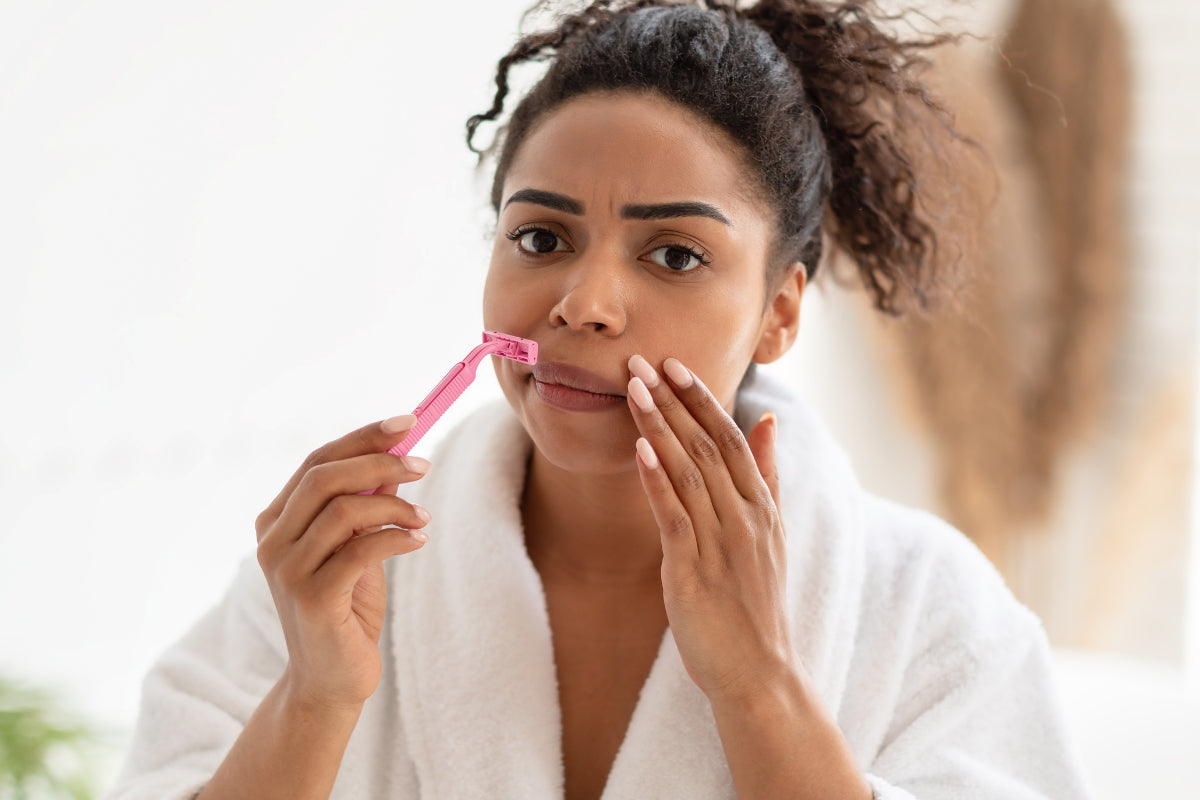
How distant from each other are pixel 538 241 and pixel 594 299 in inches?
4.7

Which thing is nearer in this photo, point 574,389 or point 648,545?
point 574,389

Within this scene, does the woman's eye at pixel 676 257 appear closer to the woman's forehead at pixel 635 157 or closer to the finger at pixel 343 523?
the woman's forehead at pixel 635 157

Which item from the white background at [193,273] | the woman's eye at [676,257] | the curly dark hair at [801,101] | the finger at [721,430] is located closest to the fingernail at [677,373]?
the finger at [721,430]

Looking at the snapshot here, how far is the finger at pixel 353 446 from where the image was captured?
88 centimetres

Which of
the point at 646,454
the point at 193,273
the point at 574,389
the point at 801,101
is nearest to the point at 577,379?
the point at 574,389

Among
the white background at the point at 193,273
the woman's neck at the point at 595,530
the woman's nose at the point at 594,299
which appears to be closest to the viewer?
the woman's nose at the point at 594,299

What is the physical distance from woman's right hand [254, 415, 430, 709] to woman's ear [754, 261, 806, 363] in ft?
1.41

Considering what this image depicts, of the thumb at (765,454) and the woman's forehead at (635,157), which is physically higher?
the woman's forehead at (635,157)

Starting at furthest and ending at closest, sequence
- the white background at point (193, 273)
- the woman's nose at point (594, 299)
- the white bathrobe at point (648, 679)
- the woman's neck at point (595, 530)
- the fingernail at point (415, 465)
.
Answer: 1. the white background at point (193, 273)
2. the woman's neck at point (595, 530)
3. the white bathrobe at point (648, 679)
4. the woman's nose at point (594, 299)
5. the fingernail at point (415, 465)

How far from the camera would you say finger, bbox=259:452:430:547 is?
34.6 inches

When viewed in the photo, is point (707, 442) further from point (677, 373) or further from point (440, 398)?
point (440, 398)

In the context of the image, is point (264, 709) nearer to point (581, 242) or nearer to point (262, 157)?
point (581, 242)

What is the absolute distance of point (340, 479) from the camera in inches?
34.8

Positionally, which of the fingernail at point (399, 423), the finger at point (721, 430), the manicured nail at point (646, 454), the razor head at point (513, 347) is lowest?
the fingernail at point (399, 423)
